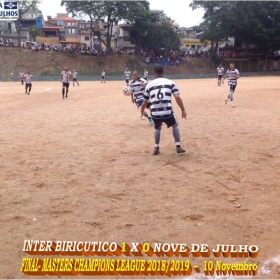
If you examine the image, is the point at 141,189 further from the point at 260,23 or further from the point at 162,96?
the point at 260,23

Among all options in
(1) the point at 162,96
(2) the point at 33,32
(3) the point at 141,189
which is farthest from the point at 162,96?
(2) the point at 33,32

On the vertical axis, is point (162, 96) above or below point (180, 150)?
above

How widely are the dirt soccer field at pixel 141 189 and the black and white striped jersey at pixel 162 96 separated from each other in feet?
3.06

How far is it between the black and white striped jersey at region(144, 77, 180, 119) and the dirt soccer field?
931mm

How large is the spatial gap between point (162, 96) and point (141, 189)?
248 cm

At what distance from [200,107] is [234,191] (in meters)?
10.6

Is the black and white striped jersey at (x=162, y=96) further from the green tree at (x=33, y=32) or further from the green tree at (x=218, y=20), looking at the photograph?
the green tree at (x=33, y=32)

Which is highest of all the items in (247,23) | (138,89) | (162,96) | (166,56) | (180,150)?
(247,23)

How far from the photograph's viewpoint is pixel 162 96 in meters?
7.24

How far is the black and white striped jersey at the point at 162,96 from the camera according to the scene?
7.25m

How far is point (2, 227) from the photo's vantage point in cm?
427

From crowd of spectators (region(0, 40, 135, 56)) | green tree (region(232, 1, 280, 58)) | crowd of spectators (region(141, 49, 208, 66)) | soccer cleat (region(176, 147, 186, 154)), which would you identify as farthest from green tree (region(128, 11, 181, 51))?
soccer cleat (region(176, 147, 186, 154))

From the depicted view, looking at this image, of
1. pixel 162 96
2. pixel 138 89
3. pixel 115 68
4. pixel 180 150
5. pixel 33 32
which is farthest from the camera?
pixel 33 32

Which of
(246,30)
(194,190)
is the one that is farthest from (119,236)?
(246,30)
